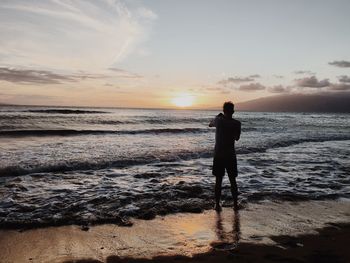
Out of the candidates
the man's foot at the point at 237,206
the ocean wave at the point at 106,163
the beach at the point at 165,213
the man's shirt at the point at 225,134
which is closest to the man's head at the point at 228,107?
the man's shirt at the point at 225,134

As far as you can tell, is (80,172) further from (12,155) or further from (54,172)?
(12,155)

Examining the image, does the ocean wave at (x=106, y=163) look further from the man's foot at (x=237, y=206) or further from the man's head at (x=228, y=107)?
the man's head at (x=228, y=107)

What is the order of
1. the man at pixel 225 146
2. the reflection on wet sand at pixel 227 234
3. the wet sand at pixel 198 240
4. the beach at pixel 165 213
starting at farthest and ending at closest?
1. the man at pixel 225 146
2. the reflection on wet sand at pixel 227 234
3. the beach at pixel 165 213
4. the wet sand at pixel 198 240

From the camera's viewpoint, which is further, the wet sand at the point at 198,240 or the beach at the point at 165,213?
the beach at the point at 165,213

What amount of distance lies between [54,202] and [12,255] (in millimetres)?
2844

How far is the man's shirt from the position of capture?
297 inches

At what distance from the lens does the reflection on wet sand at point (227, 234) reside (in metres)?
5.30

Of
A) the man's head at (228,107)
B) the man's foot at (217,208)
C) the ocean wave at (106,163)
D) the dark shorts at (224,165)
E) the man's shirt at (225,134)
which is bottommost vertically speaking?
the ocean wave at (106,163)

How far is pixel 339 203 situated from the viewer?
8.01 metres

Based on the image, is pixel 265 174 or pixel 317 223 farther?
pixel 265 174

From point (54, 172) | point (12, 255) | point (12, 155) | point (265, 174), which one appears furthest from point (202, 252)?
point (12, 155)

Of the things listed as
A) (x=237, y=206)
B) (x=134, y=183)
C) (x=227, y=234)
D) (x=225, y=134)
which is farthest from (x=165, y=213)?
(x=134, y=183)

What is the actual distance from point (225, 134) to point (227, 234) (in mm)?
2382

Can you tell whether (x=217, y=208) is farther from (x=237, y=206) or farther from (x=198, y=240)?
(x=198, y=240)
